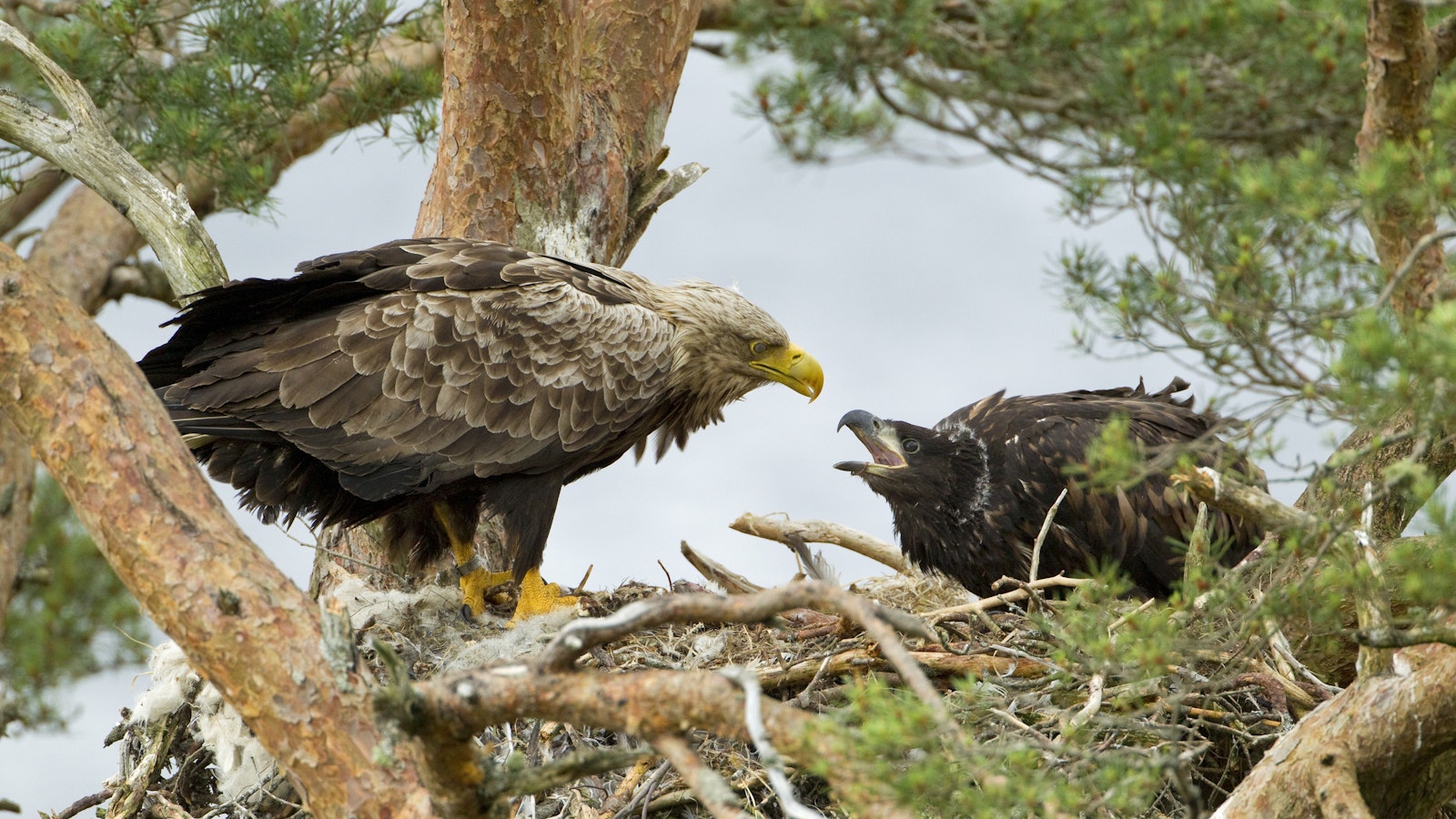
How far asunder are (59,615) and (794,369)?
5.43 metres

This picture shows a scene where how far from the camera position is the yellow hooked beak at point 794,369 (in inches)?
221

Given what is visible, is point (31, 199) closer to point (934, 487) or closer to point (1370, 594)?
point (934, 487)

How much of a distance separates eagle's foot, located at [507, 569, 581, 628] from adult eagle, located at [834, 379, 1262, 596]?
3.98 feet

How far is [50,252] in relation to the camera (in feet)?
26.1

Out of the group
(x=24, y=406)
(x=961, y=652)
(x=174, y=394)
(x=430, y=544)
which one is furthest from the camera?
(x=430, y=544)

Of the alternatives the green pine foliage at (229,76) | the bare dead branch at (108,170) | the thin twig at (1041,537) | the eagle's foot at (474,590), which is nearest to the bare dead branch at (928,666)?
the thin twig at (1041,537)

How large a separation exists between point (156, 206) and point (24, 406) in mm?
2038

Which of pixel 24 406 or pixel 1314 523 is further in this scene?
pixel 24 406

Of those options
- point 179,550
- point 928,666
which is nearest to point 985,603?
point 928,666

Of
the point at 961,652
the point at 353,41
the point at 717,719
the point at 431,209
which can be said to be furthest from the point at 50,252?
the point at 717,719

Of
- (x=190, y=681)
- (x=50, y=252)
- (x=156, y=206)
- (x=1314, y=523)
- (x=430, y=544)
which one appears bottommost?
(x=1314, y=523)

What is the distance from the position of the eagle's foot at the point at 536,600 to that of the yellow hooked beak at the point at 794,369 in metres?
1.22

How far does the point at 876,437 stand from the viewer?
5.69 m

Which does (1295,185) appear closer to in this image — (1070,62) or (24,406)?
(24,406)
